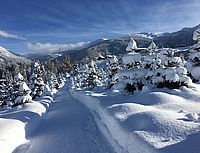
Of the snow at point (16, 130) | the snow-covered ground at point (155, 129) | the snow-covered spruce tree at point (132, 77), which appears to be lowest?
the snow at point (16, 130)

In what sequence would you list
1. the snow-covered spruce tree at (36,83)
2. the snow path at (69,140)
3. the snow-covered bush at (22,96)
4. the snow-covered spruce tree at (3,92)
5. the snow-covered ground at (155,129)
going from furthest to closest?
the snow-covered spruce tree at (3,92)
the snow-covered spruce tree at (36,83)
the snow-covered bush at (22,96)
the snow path at (69,140)
the snow-covered ground at (155,129)

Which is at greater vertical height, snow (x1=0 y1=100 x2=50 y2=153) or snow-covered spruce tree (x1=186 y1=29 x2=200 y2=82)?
snow-covered spruce tree (x1=186 y1=29 x2=200 y2=82)

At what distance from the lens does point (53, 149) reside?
15.3m

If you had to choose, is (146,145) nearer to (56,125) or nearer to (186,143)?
(186,143)

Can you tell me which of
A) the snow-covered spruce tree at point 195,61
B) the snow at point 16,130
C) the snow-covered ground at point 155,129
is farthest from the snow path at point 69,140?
the snow-covered spruce tree at point 195,61

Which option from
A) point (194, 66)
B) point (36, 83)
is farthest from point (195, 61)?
point (36, 83)

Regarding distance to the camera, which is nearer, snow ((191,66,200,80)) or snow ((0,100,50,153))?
snow ((0,100,50,153))

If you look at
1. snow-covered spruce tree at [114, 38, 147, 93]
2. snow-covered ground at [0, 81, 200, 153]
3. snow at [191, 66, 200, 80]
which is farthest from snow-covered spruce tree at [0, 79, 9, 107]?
snow at [191, 66, 200, 80]

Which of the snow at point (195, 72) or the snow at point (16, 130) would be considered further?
the snow at point (195, 72)

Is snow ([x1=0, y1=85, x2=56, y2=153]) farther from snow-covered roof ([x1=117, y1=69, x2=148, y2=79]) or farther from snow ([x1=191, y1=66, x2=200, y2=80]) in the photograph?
snow ([x1=191, y1=66, x2=200, y2=80])

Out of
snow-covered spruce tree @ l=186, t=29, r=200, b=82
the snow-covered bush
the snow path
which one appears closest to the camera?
the snow path

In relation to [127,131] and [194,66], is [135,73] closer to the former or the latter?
[194,66]

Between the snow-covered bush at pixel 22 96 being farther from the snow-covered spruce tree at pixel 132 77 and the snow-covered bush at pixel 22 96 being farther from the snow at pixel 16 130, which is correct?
the snow-covered spruce tree at pixel 132 77

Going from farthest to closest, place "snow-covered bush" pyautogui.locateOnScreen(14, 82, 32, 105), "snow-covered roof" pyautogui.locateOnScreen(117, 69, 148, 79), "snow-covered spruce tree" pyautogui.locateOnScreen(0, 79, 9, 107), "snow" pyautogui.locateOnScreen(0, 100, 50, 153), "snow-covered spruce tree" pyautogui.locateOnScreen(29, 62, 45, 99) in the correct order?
"snow-covered spruce tree" pyautogui.locateOnScreen(0, 79, 9, 107)
"snow-covered spruce tree" pyautogui.locateOnScreen(29, 62, 45, 99)
"snow-covered bush" pyautogui.locateOnScreen(14, 82, 32, 105)
"snow-covered roof" pyautogui.locateOnScreen(117, 69, 148, 79)
"snow" pyautogui.locateOnScreen(0, 100, 50, 153)
